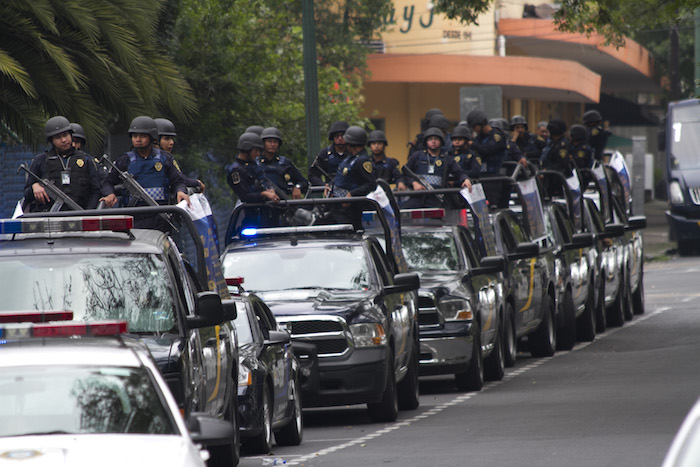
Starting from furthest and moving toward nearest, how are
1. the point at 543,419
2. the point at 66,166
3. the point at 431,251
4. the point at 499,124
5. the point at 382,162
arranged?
the point at 499,124
the point at 382,162
the point at 431,251
the point at 66,166
the point at 543,419

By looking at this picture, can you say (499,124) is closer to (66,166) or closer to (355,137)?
(355,137)

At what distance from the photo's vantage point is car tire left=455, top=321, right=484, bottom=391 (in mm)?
15680

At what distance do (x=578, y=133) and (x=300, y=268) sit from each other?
11.4m

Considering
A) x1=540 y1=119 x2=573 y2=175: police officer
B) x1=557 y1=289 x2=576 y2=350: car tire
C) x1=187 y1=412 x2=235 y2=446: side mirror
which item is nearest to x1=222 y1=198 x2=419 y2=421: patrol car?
x1=557 y1=289 x2=576 y2=350: car tire

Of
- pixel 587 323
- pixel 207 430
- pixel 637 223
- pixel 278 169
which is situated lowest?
pixel 587 323

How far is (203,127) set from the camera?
2417cm

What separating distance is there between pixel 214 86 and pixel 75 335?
16887 mm

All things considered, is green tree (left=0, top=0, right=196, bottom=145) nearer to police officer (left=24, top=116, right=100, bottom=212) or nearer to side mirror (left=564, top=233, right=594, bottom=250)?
police officer (left=24, top=116, right=100, bottom=212)

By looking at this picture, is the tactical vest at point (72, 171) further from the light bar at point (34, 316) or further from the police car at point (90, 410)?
the police car at point (90, 410)

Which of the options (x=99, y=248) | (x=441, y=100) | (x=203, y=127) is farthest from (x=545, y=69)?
(x=99, y=248)

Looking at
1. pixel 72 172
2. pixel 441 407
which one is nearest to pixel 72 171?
pixel 72 172

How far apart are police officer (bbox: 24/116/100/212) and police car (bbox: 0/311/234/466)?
628 cm

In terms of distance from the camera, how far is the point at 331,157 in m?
18.0

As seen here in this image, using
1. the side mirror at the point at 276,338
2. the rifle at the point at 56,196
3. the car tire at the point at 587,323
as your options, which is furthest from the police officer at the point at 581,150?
the side mirror at the point at 276,338
